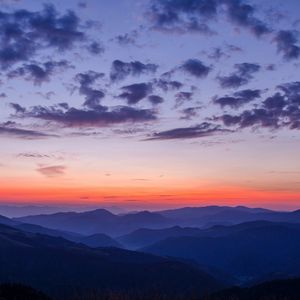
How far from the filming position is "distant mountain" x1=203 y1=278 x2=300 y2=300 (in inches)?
5256

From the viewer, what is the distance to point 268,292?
140 meters

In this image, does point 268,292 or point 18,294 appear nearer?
point 18,294

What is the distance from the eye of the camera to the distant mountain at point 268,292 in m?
134

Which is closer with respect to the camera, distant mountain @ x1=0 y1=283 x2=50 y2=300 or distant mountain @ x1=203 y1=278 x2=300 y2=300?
distant mountain @ x1=0 y1=283 x2=50 y2=300

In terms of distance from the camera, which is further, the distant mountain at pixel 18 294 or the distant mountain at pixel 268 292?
the distant mountain at pixel 268 292

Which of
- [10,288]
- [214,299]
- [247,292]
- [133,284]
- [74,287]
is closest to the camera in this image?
[10,288]

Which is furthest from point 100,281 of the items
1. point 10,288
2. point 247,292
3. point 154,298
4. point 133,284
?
point 10,288

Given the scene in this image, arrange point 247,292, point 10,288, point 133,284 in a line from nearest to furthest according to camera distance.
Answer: point 10,288
point 247,292
point 133,284

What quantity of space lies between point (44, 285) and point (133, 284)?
124 feet

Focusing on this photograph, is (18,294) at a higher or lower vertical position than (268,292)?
higher

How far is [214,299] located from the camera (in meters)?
136

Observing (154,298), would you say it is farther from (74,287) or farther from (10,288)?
(10,288)

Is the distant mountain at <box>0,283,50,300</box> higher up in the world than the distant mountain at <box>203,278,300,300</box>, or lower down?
higher up

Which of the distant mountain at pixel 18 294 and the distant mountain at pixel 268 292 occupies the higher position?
the distant mountain at pixel 18 294
